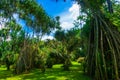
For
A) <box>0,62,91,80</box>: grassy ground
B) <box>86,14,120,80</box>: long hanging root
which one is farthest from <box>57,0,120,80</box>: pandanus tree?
<box>0,62,91,80</box>: grassy ground

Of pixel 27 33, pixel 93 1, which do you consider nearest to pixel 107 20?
pixel 93 1

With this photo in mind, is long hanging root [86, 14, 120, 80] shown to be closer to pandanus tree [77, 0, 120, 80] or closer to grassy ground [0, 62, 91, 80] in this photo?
pandanus tree [77, 0, 120, 80]

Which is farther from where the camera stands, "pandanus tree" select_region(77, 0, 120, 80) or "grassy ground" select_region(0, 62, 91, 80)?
"grassy ground" select_region(0, 62, 91, 80)

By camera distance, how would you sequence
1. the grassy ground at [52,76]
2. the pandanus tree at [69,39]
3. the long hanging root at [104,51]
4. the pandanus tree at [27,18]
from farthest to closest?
1. the pandanus tree at [69,39]
2. the pandanus tree at [27,18]
3. the grassy ground at [52,76]
4. the long hanging root at [104,51]

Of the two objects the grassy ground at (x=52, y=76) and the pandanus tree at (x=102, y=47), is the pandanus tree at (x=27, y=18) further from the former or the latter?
the pandanus tree at (x=102, y=47)

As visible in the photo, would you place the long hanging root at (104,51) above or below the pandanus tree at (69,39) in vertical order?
below

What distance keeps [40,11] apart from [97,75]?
520 inches

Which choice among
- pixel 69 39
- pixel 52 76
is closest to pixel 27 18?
pixel 52 76

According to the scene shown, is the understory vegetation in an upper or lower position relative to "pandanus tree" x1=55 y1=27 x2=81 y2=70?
lower

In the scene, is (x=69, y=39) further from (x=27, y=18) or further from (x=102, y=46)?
(x=102, y=46)

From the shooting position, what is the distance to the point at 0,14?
73.4 ft

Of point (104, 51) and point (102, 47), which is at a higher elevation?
point (102, 47)

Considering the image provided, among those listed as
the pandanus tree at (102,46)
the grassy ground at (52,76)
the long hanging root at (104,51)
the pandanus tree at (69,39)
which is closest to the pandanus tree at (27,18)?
the grassy ground at (52,76)

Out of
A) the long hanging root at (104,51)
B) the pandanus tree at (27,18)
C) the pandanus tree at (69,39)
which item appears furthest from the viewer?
the pandanus tree at (69,39)
